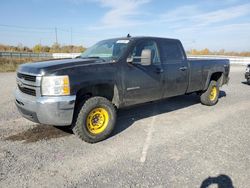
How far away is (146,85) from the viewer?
4953mm

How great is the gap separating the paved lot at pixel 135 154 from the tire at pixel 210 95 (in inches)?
50.9

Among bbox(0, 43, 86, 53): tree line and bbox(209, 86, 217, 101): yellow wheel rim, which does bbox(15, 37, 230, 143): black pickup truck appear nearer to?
bbox(209, 86, 217, 101): yellow wheel rim

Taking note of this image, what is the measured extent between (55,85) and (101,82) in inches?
34.3

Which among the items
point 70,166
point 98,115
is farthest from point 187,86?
point 70,166

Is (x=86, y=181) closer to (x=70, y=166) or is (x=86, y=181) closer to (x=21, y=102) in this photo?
(x=70, y=166)

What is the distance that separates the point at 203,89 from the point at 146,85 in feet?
9.24

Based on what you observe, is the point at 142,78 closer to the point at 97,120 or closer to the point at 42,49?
the point at 97,120

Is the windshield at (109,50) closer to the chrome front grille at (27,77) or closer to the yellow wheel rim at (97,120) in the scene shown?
the yellow wheel rim at (97,120)

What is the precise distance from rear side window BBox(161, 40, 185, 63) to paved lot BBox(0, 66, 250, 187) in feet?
5.07

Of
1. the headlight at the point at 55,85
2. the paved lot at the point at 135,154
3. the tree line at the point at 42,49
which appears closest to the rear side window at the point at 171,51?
the paved lot at the point at 135,154

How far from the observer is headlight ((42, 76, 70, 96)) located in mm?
3650

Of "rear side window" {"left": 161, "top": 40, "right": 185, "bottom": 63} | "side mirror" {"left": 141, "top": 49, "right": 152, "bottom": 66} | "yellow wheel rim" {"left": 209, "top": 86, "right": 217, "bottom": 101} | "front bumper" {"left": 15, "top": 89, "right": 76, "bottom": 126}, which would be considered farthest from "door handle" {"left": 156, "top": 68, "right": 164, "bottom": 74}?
"yellow wheel rim" {"left": 209, "top": 86, "right": 217, "bottom": 101}

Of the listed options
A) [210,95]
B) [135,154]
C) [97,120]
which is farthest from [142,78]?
[210,95]

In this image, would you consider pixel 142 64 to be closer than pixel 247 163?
No
